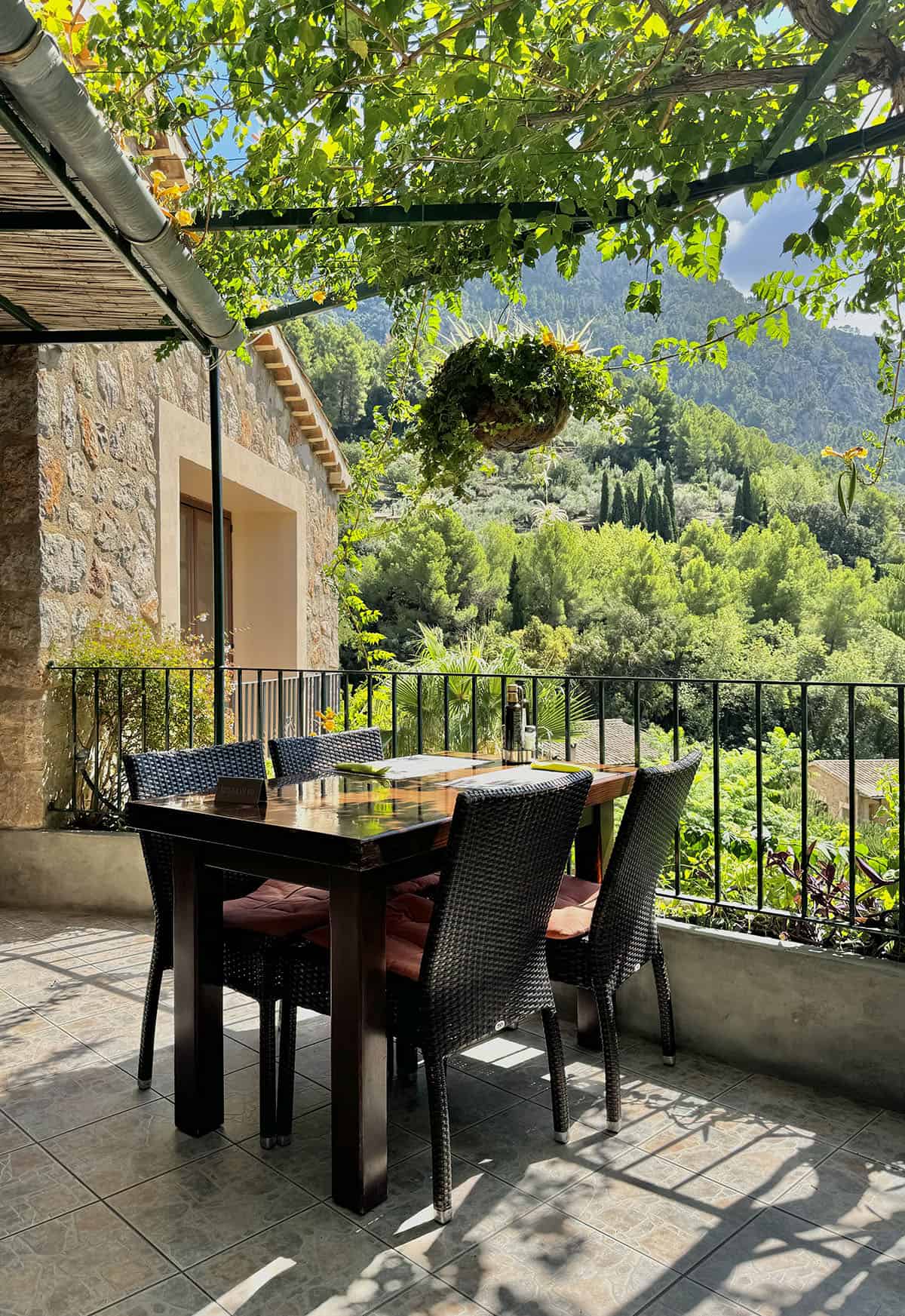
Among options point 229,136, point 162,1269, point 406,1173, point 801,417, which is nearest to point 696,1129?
point 406,1173

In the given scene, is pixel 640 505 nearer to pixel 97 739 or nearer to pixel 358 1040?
pixel 97 739

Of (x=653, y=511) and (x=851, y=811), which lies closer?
(x=851, y=811)

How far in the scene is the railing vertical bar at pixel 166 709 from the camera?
14.2 ft

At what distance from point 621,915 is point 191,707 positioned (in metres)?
2.54

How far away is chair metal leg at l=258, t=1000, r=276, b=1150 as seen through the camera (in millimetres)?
2170

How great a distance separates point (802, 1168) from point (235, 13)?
3192mm

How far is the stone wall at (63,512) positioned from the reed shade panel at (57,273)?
0.51m

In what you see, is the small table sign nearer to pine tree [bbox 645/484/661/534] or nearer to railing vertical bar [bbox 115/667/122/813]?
railing vertical bar [bbox 115/667/122/813]

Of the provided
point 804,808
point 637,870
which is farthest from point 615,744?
point 637,870

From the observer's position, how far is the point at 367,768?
9.29ft

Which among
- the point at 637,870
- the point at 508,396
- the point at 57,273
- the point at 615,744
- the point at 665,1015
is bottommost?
the point at 615,744

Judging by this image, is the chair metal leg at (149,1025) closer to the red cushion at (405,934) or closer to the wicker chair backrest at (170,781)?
the wicker chair backrest at (170,781)

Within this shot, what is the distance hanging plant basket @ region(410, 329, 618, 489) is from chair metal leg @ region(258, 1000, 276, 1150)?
185 cm

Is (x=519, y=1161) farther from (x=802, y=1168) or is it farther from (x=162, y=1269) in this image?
(x=162, y=1269)
